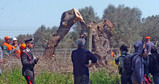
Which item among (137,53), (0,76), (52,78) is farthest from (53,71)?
(137,53)

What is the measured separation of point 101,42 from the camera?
10.8 metres

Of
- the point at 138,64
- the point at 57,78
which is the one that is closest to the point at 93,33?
the point at 57,78

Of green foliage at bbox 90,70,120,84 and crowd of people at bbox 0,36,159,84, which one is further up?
crowd of people at bbox 0,36,159,84

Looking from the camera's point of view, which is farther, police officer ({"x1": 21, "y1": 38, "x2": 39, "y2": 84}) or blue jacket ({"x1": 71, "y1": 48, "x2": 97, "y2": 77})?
police officer ({"x1": 21, "y1": 38, "x2": 39, "y2": 84})

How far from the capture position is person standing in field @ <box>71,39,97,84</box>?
638cm

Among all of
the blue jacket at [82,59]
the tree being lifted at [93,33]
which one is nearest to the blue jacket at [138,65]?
the blue jacket at [82,59]

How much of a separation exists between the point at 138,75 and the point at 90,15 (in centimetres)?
2468

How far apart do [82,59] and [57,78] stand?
2.48 m

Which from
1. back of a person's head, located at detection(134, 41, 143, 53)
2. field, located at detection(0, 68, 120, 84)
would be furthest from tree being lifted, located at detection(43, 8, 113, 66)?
back of a person's head, located at detection(134, 41, 143, 53)

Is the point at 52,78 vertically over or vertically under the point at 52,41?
under

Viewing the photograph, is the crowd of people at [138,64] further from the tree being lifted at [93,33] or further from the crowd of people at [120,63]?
the tree being lifted at [93,33]

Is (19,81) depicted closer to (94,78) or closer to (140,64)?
(94,78)

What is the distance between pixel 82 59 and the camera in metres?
6.39

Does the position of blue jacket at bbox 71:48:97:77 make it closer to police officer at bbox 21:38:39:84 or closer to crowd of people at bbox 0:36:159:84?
crowd of people at bbox 0:36:159:84
